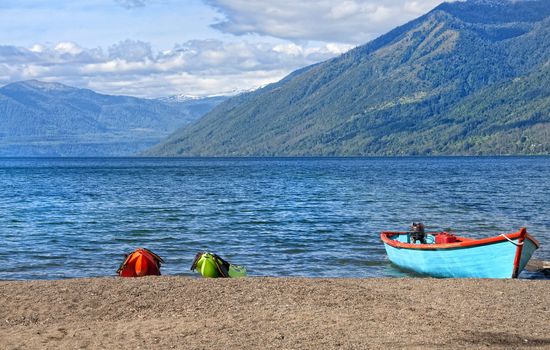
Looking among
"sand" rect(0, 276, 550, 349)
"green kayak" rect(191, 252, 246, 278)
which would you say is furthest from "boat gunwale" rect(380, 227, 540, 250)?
"green kayak" rect(191, 252, 246, 278)

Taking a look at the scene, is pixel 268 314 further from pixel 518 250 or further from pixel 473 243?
pixel 518 250

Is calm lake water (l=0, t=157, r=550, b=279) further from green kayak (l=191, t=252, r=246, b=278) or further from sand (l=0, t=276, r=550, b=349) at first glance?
sand (l=0, t=276, r=550, b=349)

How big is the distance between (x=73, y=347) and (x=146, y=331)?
1884 millimetres

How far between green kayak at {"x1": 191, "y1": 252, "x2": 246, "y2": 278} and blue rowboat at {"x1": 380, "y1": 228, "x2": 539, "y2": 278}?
731 cm

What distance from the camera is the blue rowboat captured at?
2498cm

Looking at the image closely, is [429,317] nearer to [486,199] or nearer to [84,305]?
[84,305]

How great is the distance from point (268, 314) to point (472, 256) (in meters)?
11.1

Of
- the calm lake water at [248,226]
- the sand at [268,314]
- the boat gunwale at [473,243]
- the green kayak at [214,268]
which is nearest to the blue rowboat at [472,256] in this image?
the boat gunwale at [473,243]

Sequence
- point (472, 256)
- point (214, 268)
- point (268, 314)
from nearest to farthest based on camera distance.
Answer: point (268, 314)
point (214, 268)
point (472, 256)

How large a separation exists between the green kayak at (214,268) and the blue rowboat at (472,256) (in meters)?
7.31

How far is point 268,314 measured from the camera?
17828 mm

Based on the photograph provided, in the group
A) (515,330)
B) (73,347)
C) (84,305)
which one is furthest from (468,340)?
(84,305)

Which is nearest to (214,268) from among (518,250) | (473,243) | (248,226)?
(473,243)

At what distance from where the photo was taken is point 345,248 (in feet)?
117
